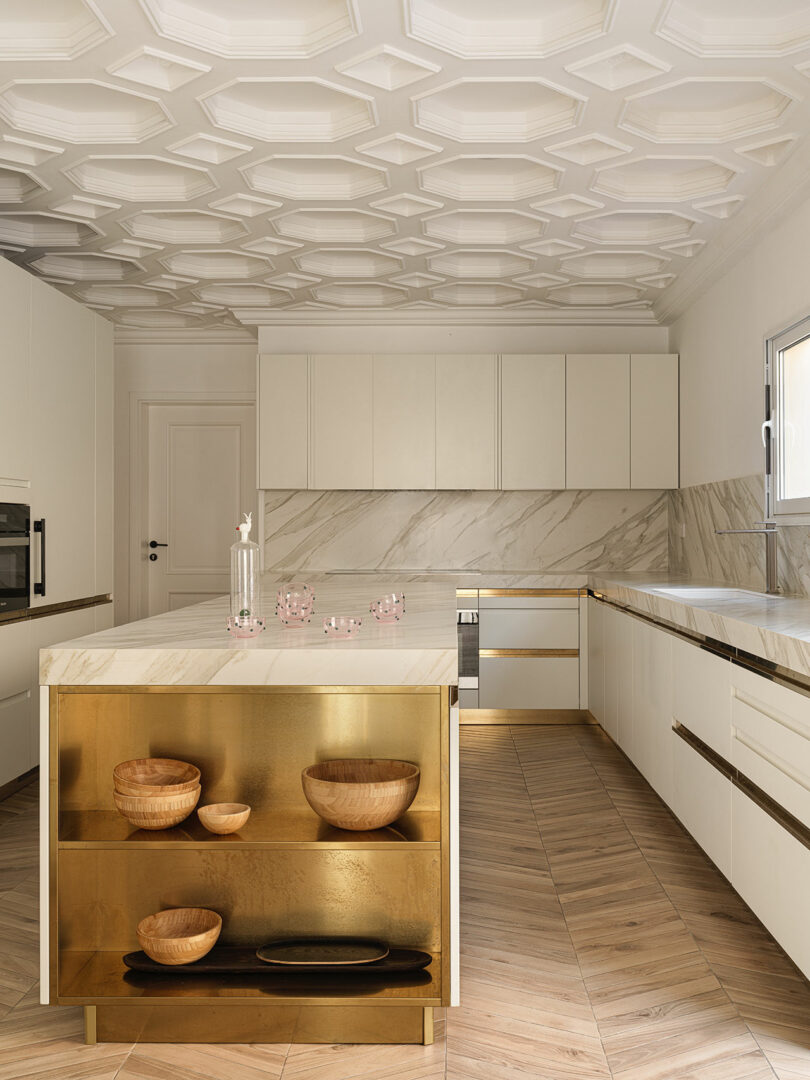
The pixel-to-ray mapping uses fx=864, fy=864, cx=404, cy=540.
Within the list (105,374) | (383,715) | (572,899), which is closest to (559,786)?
(572,899)

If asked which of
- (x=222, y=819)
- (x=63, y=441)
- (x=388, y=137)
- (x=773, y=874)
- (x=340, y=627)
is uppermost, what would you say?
(x=388, y=137)

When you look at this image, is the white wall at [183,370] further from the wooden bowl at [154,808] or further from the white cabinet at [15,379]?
the wooden bowl at [154,808]

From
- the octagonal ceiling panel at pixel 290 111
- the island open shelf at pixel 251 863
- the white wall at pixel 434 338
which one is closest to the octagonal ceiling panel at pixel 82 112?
the octagonal ceiling panel at pixel 290 111

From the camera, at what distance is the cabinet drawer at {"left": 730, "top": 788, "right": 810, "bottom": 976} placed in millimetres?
2023

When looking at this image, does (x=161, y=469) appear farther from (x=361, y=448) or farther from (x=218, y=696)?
(x=218, y=696)

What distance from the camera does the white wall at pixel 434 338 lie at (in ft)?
19.1

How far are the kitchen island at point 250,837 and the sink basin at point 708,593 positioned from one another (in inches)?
70.2

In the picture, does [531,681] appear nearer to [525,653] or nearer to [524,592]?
[525,653]

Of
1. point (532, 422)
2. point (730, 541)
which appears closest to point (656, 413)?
point (532, 422)

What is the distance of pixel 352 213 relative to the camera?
4105mm

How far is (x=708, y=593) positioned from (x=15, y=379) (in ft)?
10.4

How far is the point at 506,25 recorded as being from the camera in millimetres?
2643

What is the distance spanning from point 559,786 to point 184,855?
92.0 inches

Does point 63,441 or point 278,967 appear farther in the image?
point 63,441
